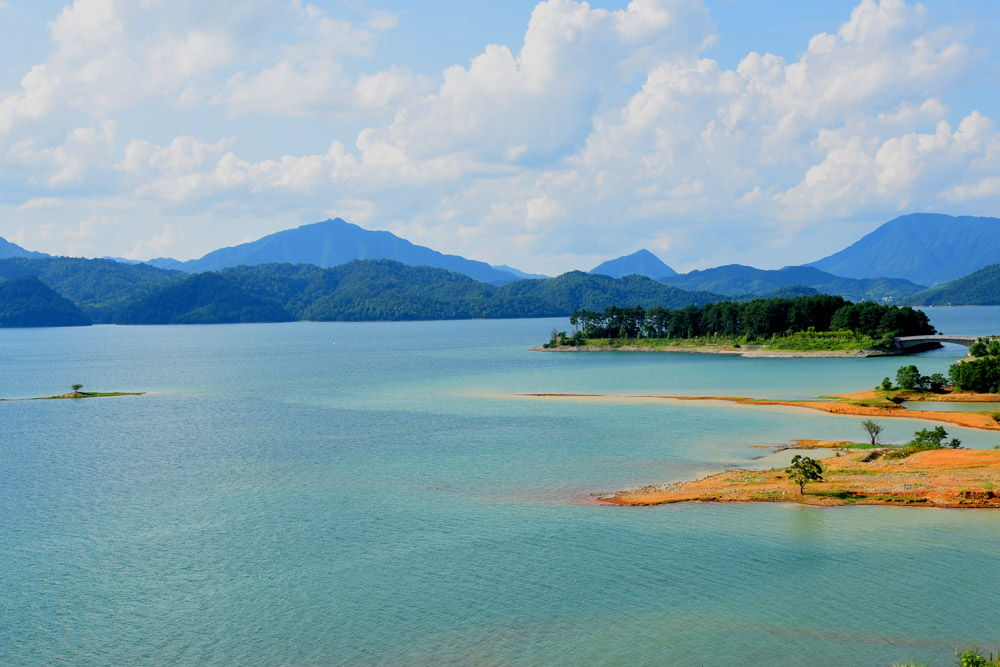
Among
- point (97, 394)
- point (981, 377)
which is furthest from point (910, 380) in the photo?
point (97, 394)

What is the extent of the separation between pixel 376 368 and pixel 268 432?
7031 cm

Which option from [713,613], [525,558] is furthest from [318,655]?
[713,613]

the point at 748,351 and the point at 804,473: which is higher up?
the point at 748,351

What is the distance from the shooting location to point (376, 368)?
138m

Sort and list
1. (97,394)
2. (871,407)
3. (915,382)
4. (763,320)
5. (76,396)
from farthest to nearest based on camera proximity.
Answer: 1. (763,320)
2. (97,394)
3. (76,396)
4. (915,382)
5. (871,407)

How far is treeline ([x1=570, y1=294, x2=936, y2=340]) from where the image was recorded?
146m

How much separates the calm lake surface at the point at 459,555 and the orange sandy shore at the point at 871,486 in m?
1.41

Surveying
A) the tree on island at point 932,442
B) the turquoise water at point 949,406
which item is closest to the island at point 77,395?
the tree on island at point 932,442

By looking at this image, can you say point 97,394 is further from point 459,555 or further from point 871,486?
point 871,486

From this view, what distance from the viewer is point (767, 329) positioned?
Answer: 157375 millimetres

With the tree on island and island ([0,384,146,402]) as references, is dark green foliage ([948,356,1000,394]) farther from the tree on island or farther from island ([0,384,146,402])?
island ([0,384,146,402])

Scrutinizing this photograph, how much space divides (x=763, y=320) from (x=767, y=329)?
2026 millimetres

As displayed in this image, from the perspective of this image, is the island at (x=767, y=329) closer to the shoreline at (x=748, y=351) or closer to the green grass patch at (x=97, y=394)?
the shoreline at (x=748, y=351)

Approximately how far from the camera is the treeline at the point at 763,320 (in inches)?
5728
